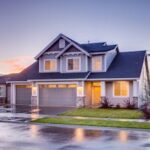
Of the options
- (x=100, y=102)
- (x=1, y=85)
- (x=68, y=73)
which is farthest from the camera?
(x=1, y=85)

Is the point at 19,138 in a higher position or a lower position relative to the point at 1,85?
lower

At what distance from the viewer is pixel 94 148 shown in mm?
12391

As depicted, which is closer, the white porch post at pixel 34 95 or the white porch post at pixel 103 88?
the white porch post at pixel 103 88

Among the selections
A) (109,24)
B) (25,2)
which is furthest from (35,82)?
(25,2)

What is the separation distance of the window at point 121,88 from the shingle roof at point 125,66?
884mm

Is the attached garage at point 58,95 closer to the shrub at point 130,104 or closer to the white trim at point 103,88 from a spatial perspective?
the white trim at point 103,88

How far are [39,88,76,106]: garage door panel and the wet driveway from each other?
16310mm

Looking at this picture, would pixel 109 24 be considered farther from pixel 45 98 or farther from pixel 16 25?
pixel 45 98

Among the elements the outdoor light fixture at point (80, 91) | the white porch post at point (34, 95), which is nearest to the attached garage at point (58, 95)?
the white porch post at point (34, 95)

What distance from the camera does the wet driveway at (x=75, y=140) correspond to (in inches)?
495

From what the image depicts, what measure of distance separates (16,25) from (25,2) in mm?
4774

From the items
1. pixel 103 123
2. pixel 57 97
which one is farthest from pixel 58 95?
pixel 103 123

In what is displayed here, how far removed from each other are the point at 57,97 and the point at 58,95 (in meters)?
0.29

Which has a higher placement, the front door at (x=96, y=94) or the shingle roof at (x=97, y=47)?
the shingle roof at (x=97, y=47)
